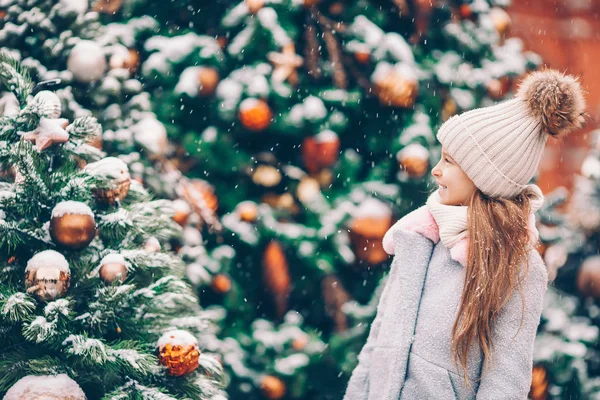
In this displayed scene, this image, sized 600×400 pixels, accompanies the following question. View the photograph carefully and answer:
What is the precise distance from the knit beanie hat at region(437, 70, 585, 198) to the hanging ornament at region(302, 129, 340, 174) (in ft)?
2.45

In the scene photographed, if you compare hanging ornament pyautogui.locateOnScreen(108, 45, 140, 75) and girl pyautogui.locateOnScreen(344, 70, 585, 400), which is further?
hanging ornament pyautogui.locateOnScreen(108, 45, 140, 75)

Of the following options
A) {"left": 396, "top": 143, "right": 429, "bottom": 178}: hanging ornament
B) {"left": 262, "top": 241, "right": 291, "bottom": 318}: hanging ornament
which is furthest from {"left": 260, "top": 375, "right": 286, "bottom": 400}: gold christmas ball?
{"left": 396, "top": 143, "right": 429, "bottom": 178}: hanging ornament

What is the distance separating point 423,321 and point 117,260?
2.63ft

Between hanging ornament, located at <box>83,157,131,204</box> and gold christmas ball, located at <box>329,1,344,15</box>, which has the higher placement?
gold christmas ball, located at <box>329,1,344,15</box>

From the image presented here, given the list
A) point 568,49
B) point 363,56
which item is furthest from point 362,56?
point 568,49

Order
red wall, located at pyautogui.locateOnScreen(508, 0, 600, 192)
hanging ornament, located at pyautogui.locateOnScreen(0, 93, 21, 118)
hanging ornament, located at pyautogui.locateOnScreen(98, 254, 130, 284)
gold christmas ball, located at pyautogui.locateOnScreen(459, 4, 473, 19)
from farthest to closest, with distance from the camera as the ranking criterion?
red wall, located at pyautogui.locateOnScreen(508, 0, 600, 192)
gold christmas ball, located at pyautogui.locateOnScreen(459, 4, 473, 19)
hanging ornament, located at pyautogui.locateOnScreen(0, 93, 21, 118)
hanging ornament, located at pyautogui.locateOnScreen(98, 254, 130, 284)

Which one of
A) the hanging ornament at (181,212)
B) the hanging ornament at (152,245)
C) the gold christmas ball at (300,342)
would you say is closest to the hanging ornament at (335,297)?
the gold christmas ball at (300,342)

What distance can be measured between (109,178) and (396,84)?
1119mm

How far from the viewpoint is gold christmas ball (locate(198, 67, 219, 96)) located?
2.42 meters

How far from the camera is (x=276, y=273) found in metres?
2.57

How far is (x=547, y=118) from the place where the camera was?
166 cm

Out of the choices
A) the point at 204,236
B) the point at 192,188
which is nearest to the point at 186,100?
the point at 192,188

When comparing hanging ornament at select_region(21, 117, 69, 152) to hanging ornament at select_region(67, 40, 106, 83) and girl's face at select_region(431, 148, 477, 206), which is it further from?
girl's face at select_region(431, 148, 477, 206)

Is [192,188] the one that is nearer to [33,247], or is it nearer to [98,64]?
[98,64]
